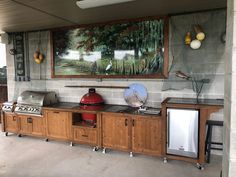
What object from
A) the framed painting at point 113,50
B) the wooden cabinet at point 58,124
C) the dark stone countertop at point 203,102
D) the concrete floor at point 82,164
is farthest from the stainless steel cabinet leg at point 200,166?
the wooden cabinet at point 58,124

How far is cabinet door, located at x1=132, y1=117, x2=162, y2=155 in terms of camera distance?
10.3ft

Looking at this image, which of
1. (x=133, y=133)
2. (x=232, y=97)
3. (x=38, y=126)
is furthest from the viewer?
(x=38, y=126)

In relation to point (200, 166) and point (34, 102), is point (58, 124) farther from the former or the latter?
point (200, 166)

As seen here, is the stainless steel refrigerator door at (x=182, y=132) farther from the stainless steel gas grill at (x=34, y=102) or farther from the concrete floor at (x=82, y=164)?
the stainless steel gas grill at (x=34, y=102)

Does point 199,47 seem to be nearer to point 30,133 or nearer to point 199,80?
point 199,80

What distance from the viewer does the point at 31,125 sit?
418 cm

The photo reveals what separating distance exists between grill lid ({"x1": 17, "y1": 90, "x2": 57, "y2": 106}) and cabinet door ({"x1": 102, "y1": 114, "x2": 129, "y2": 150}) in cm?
144

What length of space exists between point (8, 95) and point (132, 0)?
4146 mm

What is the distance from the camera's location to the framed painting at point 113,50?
3.57 metres

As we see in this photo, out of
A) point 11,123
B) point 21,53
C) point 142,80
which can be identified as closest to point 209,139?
point 142,80

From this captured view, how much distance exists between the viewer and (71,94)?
4.42 metres

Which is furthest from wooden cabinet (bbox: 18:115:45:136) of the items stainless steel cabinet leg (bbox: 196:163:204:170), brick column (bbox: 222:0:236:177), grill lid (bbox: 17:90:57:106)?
brick column (bbox: 222:0:236:177)

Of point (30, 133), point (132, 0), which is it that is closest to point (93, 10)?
point (132, 0)

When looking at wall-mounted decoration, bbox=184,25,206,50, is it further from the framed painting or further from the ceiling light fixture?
the ceiling light fixture
